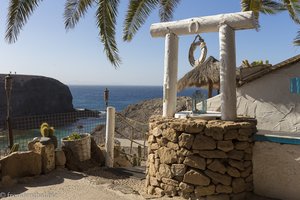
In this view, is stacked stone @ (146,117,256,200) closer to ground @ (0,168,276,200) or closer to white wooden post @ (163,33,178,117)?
ground @ (0,168,276,200)

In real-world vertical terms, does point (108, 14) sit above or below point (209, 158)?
above

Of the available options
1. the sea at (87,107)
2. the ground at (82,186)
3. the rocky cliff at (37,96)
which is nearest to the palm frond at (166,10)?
the sea at (87,107)

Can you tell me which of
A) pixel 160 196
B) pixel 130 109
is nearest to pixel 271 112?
pixel 160 196

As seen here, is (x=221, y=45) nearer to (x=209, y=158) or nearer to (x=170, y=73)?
(x=170, y=73)

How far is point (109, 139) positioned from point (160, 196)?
3372 millimetres

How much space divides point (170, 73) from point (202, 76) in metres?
6.20

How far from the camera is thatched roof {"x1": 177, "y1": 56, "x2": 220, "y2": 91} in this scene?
12430 mm

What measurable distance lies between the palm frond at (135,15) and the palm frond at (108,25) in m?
1.04

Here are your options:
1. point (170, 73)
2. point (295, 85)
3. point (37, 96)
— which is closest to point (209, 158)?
point (170, 73)

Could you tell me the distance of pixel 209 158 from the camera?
5.50 m

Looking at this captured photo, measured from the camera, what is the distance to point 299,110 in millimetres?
8789

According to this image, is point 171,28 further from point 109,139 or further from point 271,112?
point 271,112

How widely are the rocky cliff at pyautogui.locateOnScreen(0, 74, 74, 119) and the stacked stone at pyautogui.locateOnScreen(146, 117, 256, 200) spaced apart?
139 feet

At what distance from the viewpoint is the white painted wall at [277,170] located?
545 centimetres
